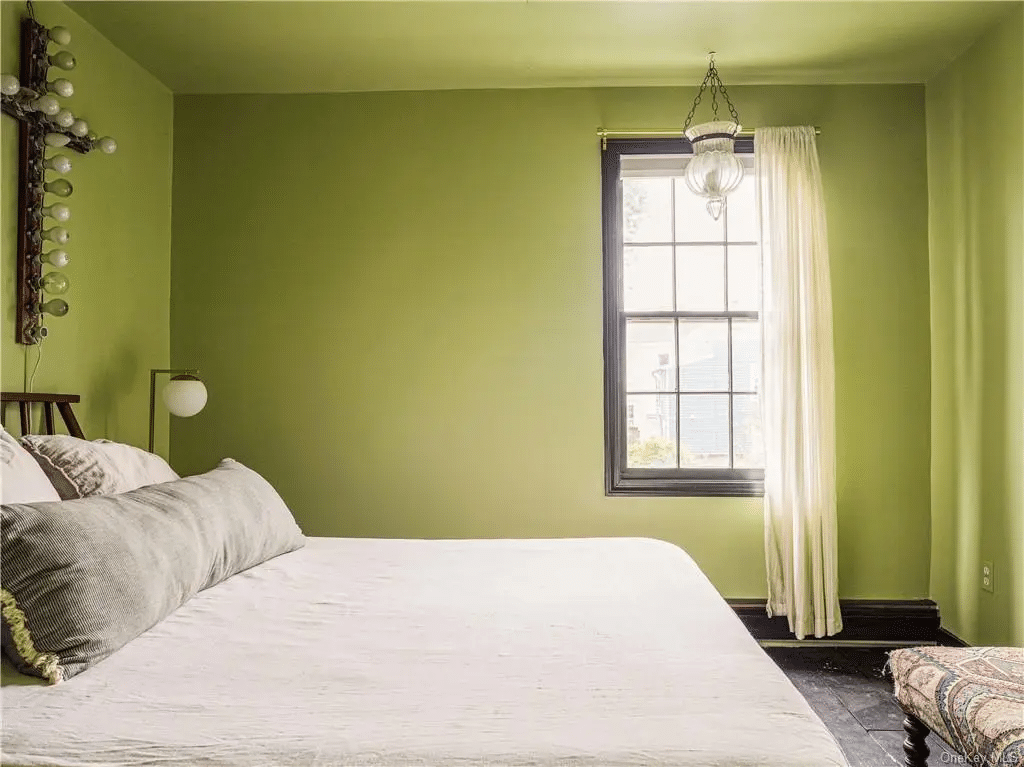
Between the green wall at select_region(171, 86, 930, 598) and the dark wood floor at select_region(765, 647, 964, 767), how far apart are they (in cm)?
43

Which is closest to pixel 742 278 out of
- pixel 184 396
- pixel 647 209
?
pixel 647 209

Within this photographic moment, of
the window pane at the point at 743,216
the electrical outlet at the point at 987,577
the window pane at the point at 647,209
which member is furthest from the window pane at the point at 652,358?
the electrical outlet at the point at 987,577

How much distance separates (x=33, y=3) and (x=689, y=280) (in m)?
3.09

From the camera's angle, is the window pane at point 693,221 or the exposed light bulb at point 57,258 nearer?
the exposed light bulb at point 57,258

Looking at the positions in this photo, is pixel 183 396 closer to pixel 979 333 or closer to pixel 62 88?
pixel 62 88

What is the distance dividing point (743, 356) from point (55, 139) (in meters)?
3.19

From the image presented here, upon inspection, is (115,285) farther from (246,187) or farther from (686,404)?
(686,404)

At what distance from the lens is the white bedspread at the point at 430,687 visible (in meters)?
1.11

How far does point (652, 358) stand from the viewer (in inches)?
152

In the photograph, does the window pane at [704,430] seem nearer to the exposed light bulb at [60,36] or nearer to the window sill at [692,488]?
the window sill at [692,488]

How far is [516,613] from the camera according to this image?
5.85 feet

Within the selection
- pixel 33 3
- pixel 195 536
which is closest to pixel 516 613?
pixel 195 536

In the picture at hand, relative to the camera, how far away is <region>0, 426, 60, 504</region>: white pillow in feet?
5.67

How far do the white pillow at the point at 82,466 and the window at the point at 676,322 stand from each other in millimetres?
2272
